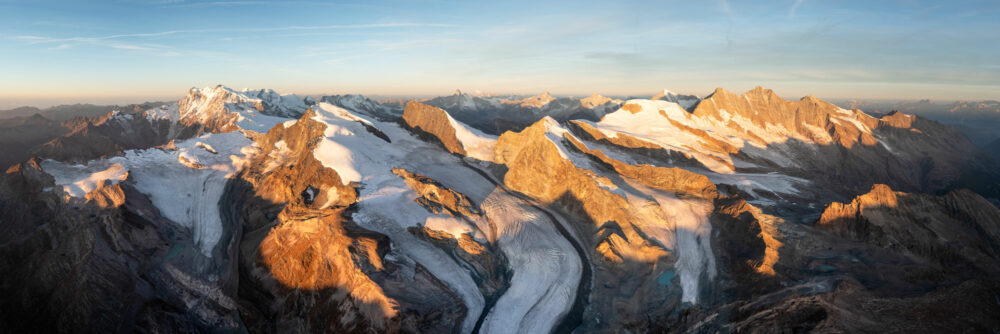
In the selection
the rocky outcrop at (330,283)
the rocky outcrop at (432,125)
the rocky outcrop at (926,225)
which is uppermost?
the rocky outcrop at (432,125)

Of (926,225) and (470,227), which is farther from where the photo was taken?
(470,227)

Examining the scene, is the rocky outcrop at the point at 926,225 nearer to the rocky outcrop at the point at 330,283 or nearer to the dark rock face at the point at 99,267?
the rocky outcrop at the point at 330,283

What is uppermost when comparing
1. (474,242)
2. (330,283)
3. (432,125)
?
(432,125)

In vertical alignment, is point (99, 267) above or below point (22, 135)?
below

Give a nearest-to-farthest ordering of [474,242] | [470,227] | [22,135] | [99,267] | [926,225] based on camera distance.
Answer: [926,225]
[99,267]
[474,242]
[470,227]
[22,135]

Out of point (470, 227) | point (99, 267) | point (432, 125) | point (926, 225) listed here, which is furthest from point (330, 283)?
point (432, 125)

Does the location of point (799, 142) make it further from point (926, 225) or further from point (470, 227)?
point (470, 227)

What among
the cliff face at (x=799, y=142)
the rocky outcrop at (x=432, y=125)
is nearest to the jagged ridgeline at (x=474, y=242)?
the rocky outcrop at (x=432, y=125)

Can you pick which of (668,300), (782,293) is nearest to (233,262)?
(668,300)

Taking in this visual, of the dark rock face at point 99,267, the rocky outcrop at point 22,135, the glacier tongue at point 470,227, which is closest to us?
the dark rock face at point 99,267
